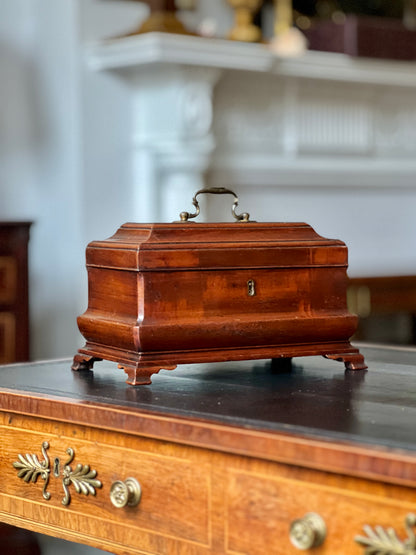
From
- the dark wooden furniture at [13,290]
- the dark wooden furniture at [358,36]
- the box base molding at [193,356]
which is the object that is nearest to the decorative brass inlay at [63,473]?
the box base molding at [193,356]

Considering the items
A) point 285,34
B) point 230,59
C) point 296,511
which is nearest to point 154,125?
point 230,59

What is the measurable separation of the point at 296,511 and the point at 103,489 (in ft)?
1.27

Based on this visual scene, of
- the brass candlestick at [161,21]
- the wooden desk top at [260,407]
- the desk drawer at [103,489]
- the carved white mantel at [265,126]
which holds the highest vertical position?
the brass candlestick at [161,21]

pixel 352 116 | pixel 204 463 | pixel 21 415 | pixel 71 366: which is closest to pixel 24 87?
pixel 352 116

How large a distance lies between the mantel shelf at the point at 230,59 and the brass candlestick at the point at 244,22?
0.31 ft

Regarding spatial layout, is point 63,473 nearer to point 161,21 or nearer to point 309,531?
point 309,531

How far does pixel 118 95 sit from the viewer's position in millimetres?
4664

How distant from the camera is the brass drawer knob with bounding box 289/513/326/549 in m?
1.39

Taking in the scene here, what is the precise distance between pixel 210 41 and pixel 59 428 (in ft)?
10.0

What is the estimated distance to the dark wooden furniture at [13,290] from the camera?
163 inches

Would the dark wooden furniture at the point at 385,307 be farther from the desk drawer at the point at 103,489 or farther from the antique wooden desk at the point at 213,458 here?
the desk drawer at the point at 103,489

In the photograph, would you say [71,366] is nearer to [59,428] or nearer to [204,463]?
[59,428]

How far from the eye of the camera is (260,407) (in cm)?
161

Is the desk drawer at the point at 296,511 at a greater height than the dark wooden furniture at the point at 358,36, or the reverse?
the dark wooden furniture at the point at 358,36
